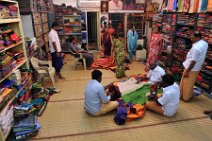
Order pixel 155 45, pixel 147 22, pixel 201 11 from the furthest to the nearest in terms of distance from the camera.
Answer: pixel 147 22, pixel 155 45, pixel 201 11

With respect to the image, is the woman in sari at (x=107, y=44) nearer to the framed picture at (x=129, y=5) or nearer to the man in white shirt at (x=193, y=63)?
the framed picture at (x=129, y=5)

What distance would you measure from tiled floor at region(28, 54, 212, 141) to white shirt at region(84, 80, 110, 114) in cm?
20

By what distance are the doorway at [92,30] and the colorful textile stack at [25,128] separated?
629cm

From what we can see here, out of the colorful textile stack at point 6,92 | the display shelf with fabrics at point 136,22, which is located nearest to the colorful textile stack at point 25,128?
the colorful textile stack at point 6,92

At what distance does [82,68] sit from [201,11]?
146 inches

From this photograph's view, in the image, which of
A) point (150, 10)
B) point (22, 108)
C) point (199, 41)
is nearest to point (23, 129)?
point (22, 108)

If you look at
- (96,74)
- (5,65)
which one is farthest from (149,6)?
(5,65)

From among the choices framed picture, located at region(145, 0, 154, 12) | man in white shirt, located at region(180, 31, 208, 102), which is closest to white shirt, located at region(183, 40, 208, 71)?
man in white shirt, located at region(180, 31, 208, 102)

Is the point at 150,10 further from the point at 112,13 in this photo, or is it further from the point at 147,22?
the point at 112,13

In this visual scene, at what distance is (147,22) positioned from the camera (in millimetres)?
7633

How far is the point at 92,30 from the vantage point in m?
8.89

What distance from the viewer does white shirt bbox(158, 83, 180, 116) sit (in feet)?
9.30

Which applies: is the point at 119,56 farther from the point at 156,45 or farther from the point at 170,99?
the point at 170,99

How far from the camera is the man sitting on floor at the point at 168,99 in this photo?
9.32ft
